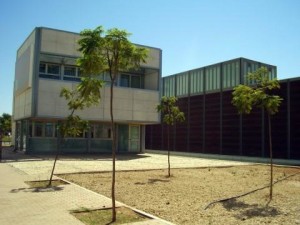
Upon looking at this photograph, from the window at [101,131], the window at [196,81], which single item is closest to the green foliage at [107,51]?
the window at [101,131]

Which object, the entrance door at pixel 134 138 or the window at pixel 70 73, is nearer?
the window at pixel 70 73

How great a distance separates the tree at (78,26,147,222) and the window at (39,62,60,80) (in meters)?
21.1

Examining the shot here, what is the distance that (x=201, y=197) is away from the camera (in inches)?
454

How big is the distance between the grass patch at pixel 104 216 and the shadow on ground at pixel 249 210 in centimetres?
263

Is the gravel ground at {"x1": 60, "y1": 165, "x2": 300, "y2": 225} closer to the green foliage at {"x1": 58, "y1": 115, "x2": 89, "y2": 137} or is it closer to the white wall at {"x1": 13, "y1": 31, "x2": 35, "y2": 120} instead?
the green foliage at {"x1": 58, "y1": 115, "x2": 89, "y2": 137}

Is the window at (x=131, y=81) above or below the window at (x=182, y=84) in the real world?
below

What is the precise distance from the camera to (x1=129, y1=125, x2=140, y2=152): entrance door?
34688 mm

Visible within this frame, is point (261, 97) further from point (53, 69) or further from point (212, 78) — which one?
point (212, 78)

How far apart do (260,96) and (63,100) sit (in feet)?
62.5

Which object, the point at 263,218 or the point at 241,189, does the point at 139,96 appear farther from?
the point at 263,218

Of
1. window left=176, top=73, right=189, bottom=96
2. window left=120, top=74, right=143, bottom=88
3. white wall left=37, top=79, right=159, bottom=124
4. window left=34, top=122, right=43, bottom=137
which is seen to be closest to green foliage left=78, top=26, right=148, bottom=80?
white wall left=37, top=79, right=159, bottom=124

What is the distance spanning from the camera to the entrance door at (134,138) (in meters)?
34.7

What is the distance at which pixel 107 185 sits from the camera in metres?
13.6

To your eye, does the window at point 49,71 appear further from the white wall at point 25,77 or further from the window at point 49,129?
the window at point 49,129
